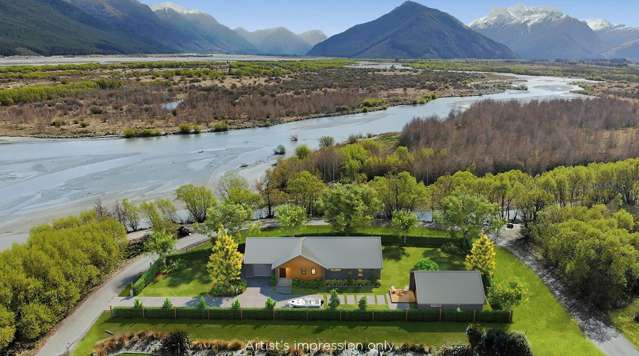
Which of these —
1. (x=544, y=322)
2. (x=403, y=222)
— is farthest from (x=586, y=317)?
(x=403, y=222)

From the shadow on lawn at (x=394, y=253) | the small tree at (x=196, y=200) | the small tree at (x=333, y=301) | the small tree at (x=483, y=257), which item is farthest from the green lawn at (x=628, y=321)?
the small tree at (x=196, y=200)

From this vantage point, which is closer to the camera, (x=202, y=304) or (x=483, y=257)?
(x=202, y=304)

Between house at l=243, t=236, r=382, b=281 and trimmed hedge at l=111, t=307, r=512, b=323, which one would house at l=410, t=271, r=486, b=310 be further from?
house at l=243, t=236, r=382, b=281

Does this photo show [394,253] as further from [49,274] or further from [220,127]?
[220,127]

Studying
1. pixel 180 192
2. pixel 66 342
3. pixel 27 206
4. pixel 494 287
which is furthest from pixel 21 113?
pixel 494 287

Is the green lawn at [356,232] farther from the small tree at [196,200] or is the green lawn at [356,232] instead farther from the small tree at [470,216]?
the small tree at [196,200]

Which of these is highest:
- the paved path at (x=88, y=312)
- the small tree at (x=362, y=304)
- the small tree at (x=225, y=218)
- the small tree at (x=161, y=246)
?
the small tree at (x=225, y=218)

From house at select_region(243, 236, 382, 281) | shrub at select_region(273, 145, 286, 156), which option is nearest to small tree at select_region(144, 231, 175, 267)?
house at select_region(243, 236, 382, 281)
